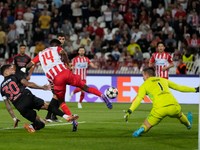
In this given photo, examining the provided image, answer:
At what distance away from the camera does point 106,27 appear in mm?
32656

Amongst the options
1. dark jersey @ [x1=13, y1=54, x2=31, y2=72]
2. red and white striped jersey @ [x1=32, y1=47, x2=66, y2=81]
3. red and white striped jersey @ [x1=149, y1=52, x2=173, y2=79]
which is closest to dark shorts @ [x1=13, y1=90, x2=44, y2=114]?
red and white striped jersey @ [x1=32, y1=47, x2=66, y2=81]

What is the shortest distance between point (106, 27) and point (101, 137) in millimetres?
18686

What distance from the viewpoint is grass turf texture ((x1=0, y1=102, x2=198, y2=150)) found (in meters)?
12.6

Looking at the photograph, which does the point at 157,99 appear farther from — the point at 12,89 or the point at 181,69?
the point at 181,69

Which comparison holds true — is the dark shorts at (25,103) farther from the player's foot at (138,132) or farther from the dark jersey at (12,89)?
the player's foot at (138,132)

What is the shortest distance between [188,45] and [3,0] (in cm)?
925

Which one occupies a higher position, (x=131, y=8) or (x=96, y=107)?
(x=131, y=8)

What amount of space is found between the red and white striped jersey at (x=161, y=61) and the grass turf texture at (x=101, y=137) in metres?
5.10

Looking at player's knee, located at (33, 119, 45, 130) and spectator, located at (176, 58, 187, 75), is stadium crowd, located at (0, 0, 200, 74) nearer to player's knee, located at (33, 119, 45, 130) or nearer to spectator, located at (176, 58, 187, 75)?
spectator, located at (176, 58, 187, 75)

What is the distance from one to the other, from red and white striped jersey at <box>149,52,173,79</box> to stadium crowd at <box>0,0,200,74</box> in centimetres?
465

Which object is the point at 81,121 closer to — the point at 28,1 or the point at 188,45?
the point at 188,45

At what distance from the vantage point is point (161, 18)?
32.2m

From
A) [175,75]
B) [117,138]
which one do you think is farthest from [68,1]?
[117,138]

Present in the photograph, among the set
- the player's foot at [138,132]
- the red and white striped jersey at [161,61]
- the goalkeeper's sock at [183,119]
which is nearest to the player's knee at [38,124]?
the player's foot at [138,132]
